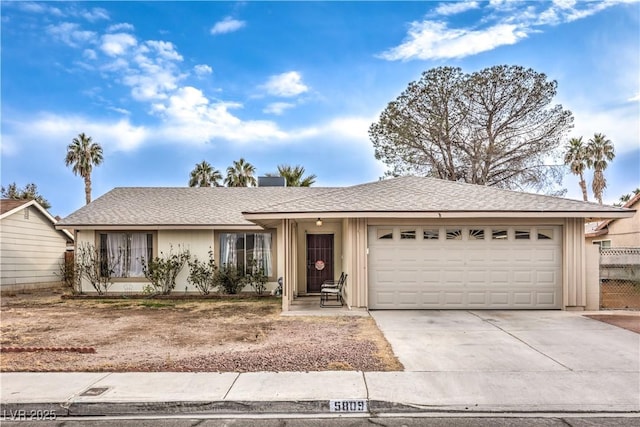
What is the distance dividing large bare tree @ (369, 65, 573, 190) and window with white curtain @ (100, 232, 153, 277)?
51.3 feet

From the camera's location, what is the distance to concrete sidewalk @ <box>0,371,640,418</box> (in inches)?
190

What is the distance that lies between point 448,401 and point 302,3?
12.5 meters

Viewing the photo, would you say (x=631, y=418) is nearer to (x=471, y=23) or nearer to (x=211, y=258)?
(x=211, y=258)

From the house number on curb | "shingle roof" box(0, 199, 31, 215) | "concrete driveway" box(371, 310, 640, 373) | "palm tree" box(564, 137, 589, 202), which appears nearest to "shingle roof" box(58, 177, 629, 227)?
"concrete driveway" box(371, 310, 640, 373)

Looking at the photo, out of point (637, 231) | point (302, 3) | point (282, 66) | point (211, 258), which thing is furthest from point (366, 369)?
point (637, 231)

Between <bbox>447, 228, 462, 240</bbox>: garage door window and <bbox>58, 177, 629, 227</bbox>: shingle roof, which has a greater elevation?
<bbox>58, 177, 629, 227</bbox>: shingle roof

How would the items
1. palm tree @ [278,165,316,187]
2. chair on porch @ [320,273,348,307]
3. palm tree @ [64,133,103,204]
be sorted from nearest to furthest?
chair on porch @ [320,273,348,307]
palm tree @ [278,165,316,187]
palm tree @ [64,133,103,204]

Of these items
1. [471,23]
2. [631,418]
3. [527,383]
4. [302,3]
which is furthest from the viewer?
[471,23]

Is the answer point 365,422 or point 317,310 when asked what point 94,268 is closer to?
point 317,310

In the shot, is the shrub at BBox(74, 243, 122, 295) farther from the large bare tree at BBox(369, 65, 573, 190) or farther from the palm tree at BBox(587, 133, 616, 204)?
the palm tree at BBox(587, 133, 616, 204)

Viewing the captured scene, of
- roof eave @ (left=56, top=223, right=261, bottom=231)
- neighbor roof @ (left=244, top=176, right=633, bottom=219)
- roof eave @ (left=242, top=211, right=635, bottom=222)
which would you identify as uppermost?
neighbor roof @ (left=244, top=176, right=633, bottom=219)

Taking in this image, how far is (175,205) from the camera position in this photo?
55.3 ft

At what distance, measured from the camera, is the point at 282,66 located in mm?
18312

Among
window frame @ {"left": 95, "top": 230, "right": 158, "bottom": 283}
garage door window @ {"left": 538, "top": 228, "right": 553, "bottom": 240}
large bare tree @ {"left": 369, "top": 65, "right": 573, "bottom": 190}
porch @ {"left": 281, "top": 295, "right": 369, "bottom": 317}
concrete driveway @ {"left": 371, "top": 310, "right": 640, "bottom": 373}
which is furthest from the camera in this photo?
large bare tree @ {"left": 369, "top": 65, "right": 573, "bottom": 190}
